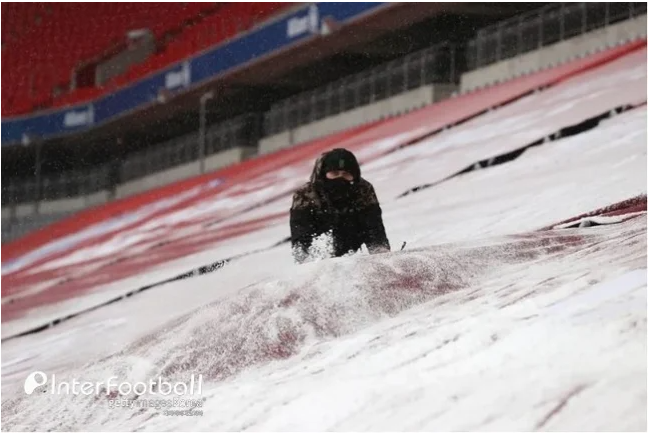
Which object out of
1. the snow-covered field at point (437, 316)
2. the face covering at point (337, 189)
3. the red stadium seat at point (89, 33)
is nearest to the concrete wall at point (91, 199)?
the red stadium seat at point (89, 33)

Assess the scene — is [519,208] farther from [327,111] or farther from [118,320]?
[118,320]

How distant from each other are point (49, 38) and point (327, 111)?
3.32 feet

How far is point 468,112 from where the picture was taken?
3287 millimetres

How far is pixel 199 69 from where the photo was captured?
3.73 m

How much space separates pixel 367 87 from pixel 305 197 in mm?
752

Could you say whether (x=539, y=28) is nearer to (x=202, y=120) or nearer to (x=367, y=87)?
(x=367, y=87)

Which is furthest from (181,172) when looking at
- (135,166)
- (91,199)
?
(91,199)

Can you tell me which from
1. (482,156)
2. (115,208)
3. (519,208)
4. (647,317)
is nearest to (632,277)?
(647,317)

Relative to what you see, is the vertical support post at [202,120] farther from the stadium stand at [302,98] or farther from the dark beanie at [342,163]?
the dark beanie at [342,163]

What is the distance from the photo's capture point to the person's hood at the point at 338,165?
2736 millimetres

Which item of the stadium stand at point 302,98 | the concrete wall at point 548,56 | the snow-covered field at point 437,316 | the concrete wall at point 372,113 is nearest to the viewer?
the snow-covered field at point 437,316

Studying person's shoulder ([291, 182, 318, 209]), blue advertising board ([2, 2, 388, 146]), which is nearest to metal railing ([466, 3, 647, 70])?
blue advertising board ([2, 2, 388, 146])

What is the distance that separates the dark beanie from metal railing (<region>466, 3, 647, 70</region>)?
601 mm

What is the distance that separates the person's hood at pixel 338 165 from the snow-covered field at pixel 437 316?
12cm
